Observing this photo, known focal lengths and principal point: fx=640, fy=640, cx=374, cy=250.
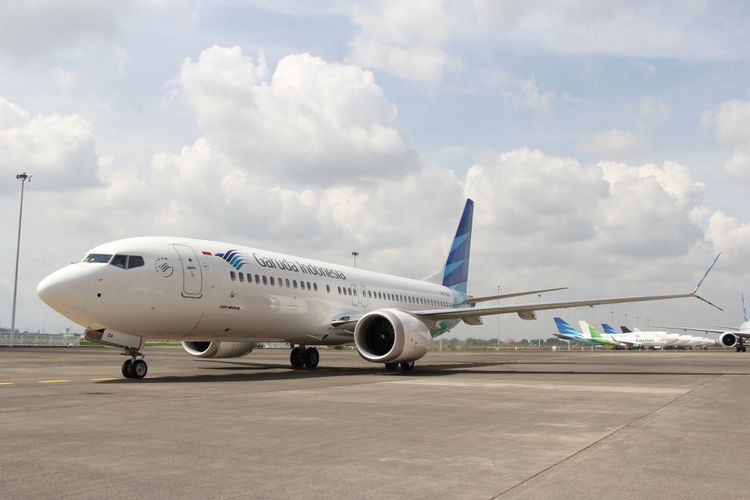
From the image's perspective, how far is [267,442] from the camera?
6.36 meters

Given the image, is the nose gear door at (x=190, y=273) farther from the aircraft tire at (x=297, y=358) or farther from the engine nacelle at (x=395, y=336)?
the aircraft tire at (x=297, y=358)

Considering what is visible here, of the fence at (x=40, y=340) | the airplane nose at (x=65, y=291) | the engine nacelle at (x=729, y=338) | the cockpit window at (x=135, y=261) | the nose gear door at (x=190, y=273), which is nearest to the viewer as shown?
the airplane nose at (x=65, y=291)

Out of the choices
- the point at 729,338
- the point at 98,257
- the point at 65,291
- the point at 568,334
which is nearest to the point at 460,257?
the point at 98,257

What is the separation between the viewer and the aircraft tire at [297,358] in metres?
22.7

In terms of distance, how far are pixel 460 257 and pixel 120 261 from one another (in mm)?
21393

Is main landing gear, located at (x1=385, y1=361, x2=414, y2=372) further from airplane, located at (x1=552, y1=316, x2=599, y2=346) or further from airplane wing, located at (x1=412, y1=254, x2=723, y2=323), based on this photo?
airplane, located at (x1=552, y1=316, x2=599, y2=346)

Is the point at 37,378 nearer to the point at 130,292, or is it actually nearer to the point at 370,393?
the point at 130,292

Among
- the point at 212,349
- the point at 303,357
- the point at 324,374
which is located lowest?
the point at 324,374

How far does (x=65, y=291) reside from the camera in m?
14.0

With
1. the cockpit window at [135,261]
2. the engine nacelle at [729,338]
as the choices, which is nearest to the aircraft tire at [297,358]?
the cockpit window at [135,261]

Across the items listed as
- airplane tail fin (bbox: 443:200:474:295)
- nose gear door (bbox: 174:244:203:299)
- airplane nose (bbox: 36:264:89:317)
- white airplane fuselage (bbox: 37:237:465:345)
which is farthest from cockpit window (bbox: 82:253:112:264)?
airplane tail fin (bbox: 443:200:474:295)

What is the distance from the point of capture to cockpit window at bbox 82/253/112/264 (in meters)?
14.8

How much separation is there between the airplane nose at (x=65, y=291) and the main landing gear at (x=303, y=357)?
9647 mm

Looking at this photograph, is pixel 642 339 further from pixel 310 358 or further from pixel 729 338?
pixel 310 358
